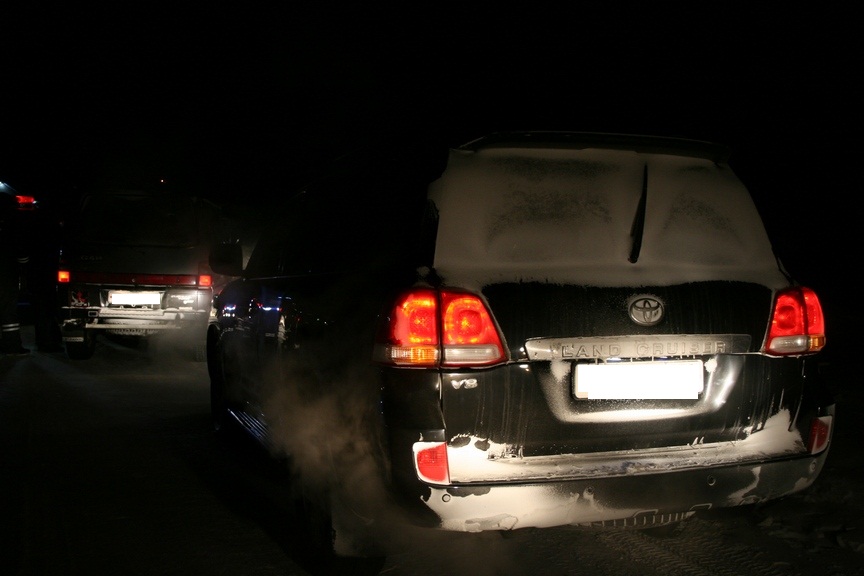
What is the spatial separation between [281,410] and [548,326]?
150cm

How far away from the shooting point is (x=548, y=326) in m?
3.04

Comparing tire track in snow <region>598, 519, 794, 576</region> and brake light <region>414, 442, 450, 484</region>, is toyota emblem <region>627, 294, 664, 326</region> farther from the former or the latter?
tire track in snow <region>598, 519, 794, 576</region>

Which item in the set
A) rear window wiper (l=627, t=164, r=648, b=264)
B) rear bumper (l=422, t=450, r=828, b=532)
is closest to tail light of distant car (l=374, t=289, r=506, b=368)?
rear bumper (l=422, t=450, r=828, b=532)

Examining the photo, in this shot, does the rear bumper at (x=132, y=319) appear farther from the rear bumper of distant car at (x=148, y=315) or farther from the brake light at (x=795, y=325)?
the brake light at (x=795, y=325)

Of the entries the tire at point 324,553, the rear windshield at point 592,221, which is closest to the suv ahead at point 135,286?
the tire at point 324,553

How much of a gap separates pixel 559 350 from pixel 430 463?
0.58 m

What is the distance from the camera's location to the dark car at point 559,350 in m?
2.96

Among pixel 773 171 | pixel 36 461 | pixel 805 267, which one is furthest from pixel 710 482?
pixel 773 171

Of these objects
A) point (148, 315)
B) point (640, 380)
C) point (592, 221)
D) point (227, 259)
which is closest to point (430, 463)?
point (640, 380)

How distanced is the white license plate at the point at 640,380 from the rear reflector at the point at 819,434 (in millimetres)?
521

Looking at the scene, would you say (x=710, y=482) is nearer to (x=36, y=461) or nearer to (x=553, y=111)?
(x=553, y=111)

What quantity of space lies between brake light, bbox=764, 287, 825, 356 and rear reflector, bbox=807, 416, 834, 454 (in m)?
0.26

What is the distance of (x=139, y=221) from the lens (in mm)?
10680

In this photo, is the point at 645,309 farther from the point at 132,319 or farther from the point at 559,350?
the point at 132,319
